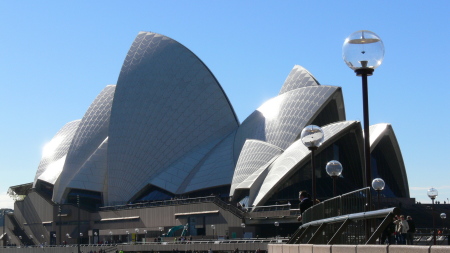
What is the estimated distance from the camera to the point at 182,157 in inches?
2712

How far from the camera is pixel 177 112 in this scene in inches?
2741

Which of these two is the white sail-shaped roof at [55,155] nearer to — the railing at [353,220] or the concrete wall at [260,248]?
the concrete wall at [260,248]

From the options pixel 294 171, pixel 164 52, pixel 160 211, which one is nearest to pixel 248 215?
pixel 294 171

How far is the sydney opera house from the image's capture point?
5588cm

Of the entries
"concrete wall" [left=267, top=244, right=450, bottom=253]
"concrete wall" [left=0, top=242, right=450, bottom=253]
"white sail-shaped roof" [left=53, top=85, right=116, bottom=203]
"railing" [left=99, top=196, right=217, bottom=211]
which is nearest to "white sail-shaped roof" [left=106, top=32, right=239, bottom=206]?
"railing" [left=99, top=196, right=217, bottom=211]

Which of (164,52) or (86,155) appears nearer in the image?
(164,52)

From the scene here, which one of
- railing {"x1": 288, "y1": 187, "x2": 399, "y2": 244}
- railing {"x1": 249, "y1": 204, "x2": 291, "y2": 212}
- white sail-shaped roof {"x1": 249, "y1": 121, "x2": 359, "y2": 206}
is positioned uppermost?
white sail-shaped roof {"x1": 249, "y1": 121, "x2": 359, "y2": 206}

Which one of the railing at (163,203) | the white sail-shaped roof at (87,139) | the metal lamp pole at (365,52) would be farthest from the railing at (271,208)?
the metal lamp pole at (365,52)

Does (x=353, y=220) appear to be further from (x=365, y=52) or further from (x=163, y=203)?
(x=163, y=203)

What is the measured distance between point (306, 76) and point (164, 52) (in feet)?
47.6

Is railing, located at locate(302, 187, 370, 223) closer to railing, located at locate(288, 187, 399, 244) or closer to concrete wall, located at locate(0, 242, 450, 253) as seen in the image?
railing, located at locate(288, 187, 399, 244)

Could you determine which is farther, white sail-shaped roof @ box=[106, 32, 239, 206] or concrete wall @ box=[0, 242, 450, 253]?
white sail-shaped roof @ box=[106, 32, 239, 206]

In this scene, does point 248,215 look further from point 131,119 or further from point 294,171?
point 131,119

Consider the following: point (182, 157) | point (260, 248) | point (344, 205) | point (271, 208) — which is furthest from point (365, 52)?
point (182, 157)
